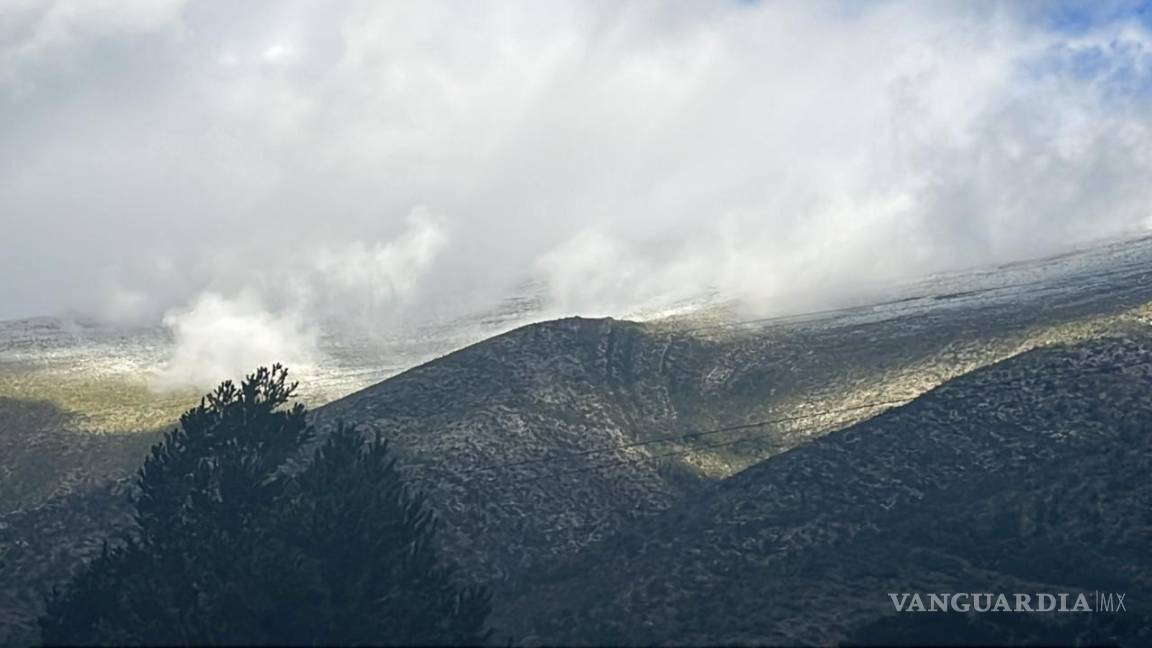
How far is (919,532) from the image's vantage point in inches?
2338

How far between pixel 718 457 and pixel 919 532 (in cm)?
2145

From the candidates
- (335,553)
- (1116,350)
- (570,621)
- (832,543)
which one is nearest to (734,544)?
(832,543)

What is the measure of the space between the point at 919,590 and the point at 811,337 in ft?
180

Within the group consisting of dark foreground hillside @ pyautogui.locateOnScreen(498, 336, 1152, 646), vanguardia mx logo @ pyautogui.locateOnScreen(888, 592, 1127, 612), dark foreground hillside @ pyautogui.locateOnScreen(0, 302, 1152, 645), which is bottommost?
vanguardia mx logo @ pyautogui.locateOnScreen(888, 592, 1127, 612)

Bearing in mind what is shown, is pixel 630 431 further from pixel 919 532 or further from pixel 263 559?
pixel 263 559

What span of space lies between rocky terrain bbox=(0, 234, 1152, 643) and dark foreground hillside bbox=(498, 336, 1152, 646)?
0.65 feet

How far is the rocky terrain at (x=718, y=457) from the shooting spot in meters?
55.6

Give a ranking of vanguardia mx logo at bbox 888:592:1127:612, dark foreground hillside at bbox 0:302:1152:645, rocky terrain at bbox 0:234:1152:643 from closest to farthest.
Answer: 1. vanguardia mx logo at bbox 888:592:1127:612
2. rocky terrain at bbox 0:234:1152:643
3. dark foreground hillside at bbox 0:302:1152:645

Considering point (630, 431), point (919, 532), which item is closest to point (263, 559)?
point (919, 532)

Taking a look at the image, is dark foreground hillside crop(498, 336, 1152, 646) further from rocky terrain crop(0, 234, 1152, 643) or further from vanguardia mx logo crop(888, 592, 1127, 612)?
vanguardia mx logo crop(888, 592, 1127, 612)

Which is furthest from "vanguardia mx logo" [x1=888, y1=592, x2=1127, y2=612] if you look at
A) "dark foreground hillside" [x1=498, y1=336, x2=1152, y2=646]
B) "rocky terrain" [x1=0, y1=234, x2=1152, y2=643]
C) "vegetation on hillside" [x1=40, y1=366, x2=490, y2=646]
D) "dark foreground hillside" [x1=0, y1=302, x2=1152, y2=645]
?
"vegetation on hillside" [x1=40, y1=366, x2=490, y2=646]

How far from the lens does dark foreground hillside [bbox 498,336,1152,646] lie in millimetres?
48094

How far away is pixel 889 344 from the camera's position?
309ft

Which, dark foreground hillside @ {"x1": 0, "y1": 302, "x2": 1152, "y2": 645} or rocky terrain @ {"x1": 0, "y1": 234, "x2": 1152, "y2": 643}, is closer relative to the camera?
rocky terrain @ {"x1": 0, "y1": 234, "x2": 1152, "y2": 643}
